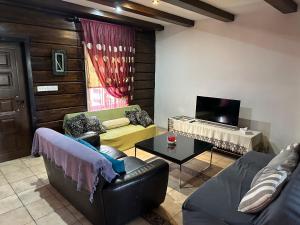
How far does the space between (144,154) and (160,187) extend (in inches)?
63.8

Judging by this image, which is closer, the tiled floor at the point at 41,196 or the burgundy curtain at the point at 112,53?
the tiled floor at the point at 41,196

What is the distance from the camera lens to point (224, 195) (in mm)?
1818

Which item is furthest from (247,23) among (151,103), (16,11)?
(16,11)

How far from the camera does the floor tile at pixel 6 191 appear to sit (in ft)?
8.30

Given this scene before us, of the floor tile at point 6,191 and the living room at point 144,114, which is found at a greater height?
the living room at point 144,114

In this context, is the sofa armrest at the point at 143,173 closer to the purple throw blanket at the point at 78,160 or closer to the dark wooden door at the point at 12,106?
the purple throw blanket at the point at 78,160

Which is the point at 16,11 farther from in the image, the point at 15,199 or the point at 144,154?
the point at 144,154

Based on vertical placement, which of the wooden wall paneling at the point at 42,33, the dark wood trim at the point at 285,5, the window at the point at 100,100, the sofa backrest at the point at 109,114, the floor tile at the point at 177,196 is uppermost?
the dark wood trim at the point at 285,5

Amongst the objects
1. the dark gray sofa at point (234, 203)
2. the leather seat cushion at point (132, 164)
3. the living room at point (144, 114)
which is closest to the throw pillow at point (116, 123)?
the living room at point (144, 114)

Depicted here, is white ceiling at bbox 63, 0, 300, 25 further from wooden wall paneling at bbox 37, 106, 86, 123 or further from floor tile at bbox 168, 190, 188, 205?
floor tile at bbox 168, 190, 188, 205

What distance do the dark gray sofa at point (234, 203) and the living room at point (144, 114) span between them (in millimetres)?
11

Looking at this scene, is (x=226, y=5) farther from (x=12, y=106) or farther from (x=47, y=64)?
(x=12, y=106)

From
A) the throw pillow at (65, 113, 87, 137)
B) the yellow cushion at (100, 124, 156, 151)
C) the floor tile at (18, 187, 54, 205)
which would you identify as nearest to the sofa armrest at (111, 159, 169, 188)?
the floor tile at (18, 187, 54, 205)

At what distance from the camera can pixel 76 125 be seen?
140 inches
